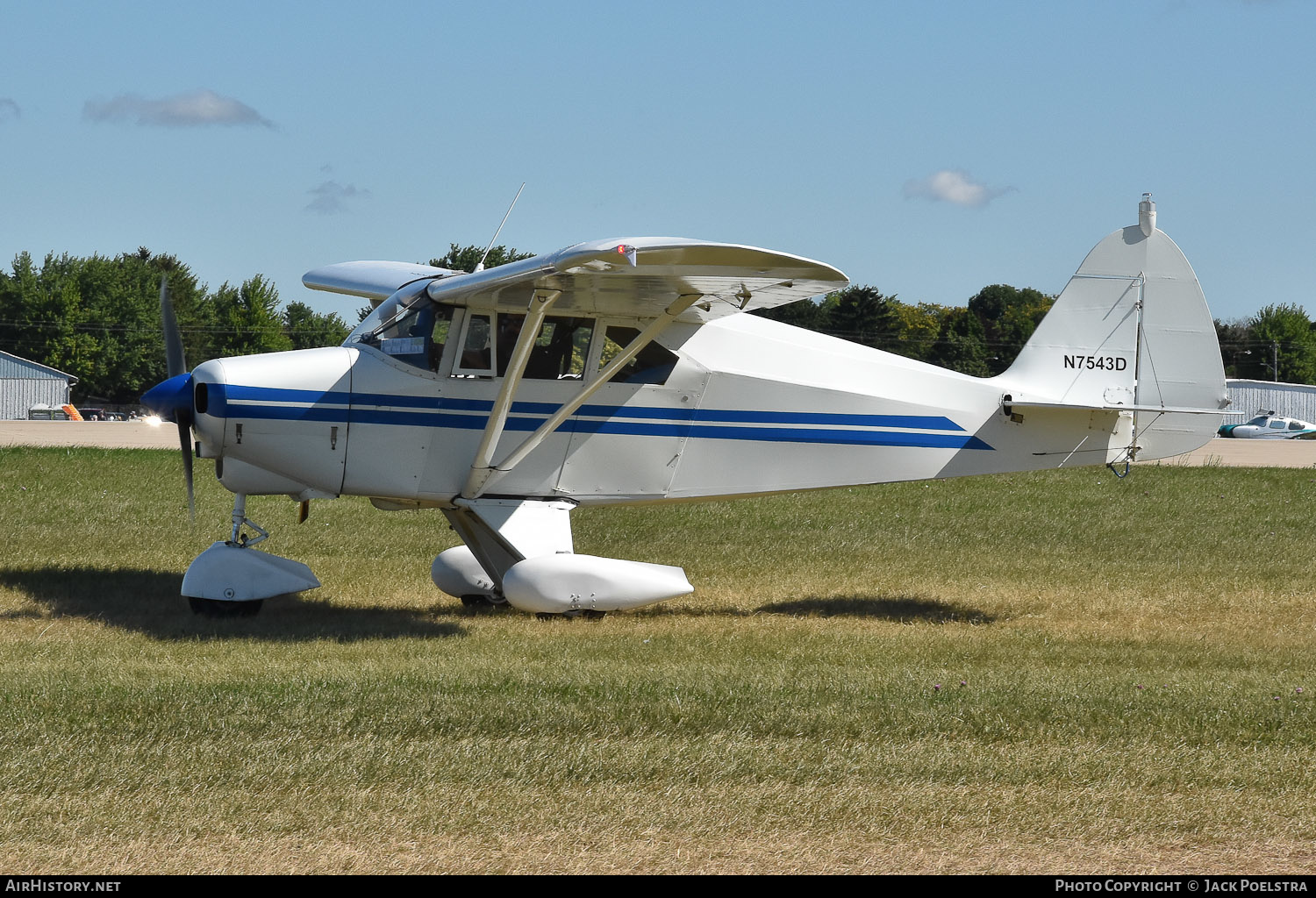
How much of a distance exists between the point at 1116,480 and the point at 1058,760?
53.2 ft

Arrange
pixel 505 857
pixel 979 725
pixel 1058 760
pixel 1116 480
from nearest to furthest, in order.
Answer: pixel 505 857 < pixel 1058 760 < pixel 979 725 < pixel 1116 480

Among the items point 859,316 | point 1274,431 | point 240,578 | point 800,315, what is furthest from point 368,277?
point 859,316

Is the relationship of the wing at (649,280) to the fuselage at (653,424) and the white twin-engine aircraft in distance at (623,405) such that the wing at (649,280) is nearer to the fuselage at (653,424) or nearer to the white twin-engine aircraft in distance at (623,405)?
the white twin-engine aircraft in distance at (623,405)

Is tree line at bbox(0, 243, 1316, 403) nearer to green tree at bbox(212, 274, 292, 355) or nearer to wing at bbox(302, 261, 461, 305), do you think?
green tree at bbox(212, 274, 292, 355)

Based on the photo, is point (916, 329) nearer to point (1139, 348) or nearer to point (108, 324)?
point (108, 324)

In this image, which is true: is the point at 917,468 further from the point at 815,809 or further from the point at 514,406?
the point at 815,809

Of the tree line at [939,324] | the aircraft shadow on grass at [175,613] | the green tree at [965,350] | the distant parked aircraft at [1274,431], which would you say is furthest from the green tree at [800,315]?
the aircraft shadow on grass at [175,613]

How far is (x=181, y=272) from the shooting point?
94375 mm

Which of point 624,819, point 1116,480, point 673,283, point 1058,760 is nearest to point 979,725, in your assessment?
point 1058,760

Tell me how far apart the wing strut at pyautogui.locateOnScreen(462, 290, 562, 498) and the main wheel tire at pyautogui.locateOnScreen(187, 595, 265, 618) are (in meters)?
1.82

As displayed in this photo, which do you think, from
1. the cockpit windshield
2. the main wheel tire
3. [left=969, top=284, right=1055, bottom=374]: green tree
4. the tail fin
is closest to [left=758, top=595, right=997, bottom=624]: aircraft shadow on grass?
the tail fin

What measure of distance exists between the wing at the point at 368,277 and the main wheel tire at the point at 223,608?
3.17 metres

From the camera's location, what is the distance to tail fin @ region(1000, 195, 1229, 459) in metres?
10.9

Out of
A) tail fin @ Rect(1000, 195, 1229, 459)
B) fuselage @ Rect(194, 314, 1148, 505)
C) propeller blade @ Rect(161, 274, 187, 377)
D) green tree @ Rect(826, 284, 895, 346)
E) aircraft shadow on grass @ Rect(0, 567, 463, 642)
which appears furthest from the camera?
green tree @ Rect(826, 284, 895, 346)
